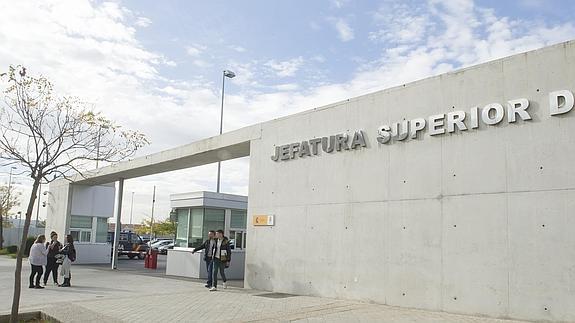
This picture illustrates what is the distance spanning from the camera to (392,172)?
11023 mm

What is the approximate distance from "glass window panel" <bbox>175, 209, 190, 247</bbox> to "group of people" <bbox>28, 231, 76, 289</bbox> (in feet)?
17.1

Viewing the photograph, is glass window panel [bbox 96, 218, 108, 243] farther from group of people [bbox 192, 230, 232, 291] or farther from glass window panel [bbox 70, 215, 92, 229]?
group of people [bbox 192, 230, 232, 291]

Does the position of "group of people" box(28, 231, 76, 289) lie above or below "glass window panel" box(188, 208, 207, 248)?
below

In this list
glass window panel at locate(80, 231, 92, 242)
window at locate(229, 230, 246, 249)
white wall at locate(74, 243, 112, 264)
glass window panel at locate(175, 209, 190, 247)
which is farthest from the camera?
glass window panel at locate(80, 231, 92, 242)

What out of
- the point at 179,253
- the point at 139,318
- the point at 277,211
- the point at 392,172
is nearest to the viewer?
the point at 139,318

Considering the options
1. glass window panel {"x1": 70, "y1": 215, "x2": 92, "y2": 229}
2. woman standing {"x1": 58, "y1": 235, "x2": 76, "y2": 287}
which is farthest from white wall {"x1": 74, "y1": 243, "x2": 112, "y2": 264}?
woman standing {"x1": 58, "y1": 235, "x2": 76, "y2": 287}

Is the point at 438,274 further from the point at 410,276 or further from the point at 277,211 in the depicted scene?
the point at 277,211

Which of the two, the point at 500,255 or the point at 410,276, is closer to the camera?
the point at 500,255

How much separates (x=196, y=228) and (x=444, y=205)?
12.2 m

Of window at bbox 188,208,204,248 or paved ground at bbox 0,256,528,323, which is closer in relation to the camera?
paved ground at bbox 0,256,528,323

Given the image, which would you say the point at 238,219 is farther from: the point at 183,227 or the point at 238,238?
the point at 183,227

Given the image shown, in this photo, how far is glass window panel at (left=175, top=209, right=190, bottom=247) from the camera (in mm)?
20359

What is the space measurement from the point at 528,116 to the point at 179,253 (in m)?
14.1

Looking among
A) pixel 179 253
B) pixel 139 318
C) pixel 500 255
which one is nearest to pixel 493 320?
pixel 500 255
